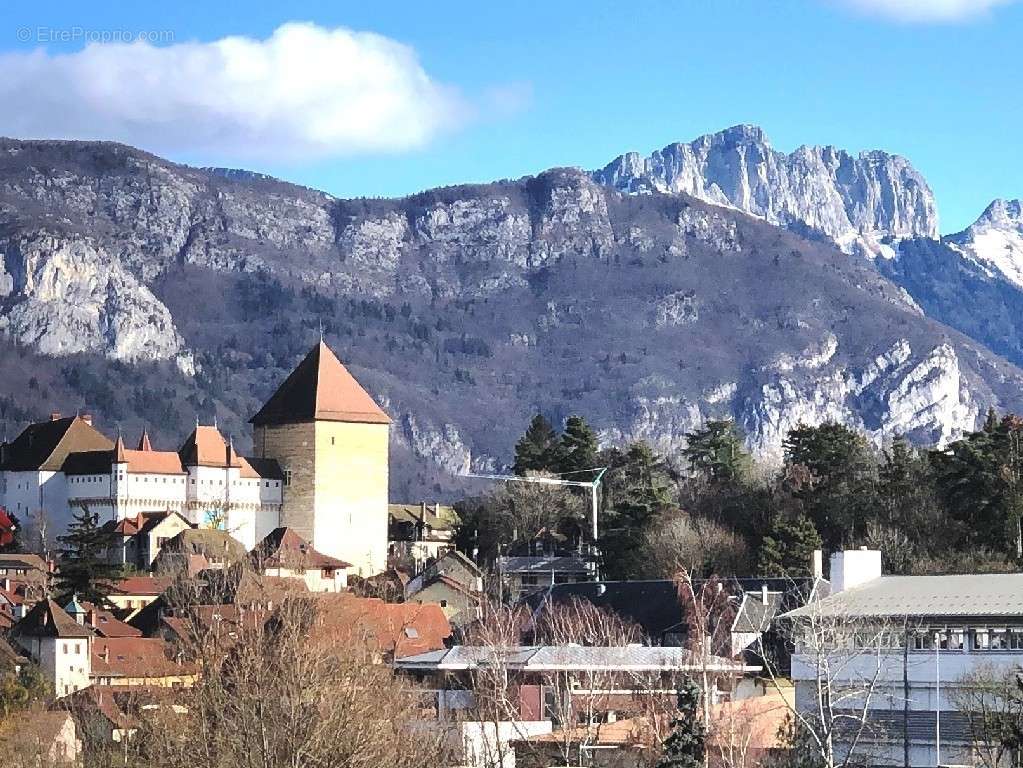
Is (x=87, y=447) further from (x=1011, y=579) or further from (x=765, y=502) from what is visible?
(x=1011, y=579)

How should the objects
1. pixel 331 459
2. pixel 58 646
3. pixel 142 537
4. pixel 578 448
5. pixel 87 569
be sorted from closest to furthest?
pixel 58 646
pixel 87 569
pixel 142 537
pixel 578 448
pixel 331 459

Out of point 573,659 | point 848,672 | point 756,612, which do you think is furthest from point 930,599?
point 756,612

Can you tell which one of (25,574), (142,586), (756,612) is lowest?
(756,612)

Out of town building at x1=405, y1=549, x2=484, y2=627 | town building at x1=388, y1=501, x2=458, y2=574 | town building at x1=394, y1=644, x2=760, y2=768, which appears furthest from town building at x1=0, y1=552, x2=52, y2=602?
town building at x1=394, y1=644, x2=760, y2=768

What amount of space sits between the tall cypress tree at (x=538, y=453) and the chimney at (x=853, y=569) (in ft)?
181

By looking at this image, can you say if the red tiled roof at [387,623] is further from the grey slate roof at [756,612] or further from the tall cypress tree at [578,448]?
the tall cypress tree at [578,448]

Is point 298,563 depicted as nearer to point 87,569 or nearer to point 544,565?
point 544,565

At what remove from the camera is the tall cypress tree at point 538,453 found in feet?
387

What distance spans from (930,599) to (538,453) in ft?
208

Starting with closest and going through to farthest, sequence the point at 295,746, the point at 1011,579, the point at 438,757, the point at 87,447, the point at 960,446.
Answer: the point at 295,746 < the point at 438,757 < the point at 1011,579 < the point at 960,446 < the point at 87,447

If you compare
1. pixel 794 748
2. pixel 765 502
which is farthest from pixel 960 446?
pixel 794 748

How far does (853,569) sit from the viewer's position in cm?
6162

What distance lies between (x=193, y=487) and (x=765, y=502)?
3438 cm

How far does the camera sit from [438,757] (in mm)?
47219
